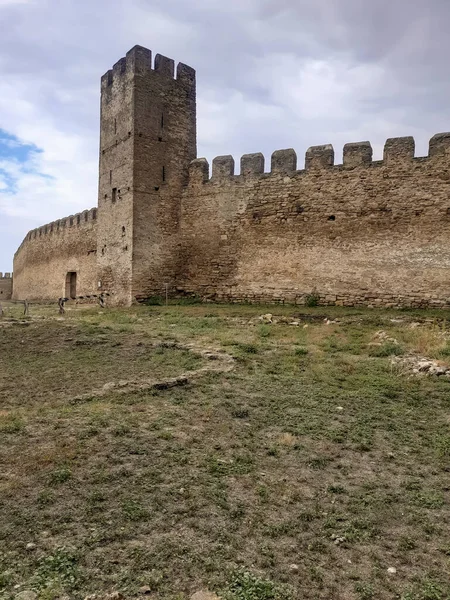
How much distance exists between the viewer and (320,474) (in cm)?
505

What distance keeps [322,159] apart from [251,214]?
336cm

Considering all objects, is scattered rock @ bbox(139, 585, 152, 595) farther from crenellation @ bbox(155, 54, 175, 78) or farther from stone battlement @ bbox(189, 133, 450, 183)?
crenellation @ bbox(155, 54, 175, 78)

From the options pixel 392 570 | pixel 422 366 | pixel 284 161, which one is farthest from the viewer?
pixel 284 161

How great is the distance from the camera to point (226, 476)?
15.9 feet

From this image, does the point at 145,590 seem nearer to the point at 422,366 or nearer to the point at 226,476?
the point at 226,476

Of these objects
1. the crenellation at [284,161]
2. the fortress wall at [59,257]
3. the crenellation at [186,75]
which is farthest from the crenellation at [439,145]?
the fortress wall at [59,257]

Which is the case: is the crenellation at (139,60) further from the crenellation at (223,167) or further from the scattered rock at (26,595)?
the scattered rock at (26,595)

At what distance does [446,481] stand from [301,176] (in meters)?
14.5

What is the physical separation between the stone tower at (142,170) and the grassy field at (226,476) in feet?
32.3

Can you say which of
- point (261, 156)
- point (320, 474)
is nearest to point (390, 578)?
point (320, 474)

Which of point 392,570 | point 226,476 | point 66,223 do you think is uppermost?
point 66,223

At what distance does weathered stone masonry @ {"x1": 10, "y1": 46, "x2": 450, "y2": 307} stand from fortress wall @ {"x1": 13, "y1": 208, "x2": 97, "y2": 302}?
6930mm

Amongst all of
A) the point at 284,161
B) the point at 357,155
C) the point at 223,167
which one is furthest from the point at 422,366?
the point at 223,167

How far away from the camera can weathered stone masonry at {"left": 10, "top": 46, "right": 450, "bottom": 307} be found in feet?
51.7
